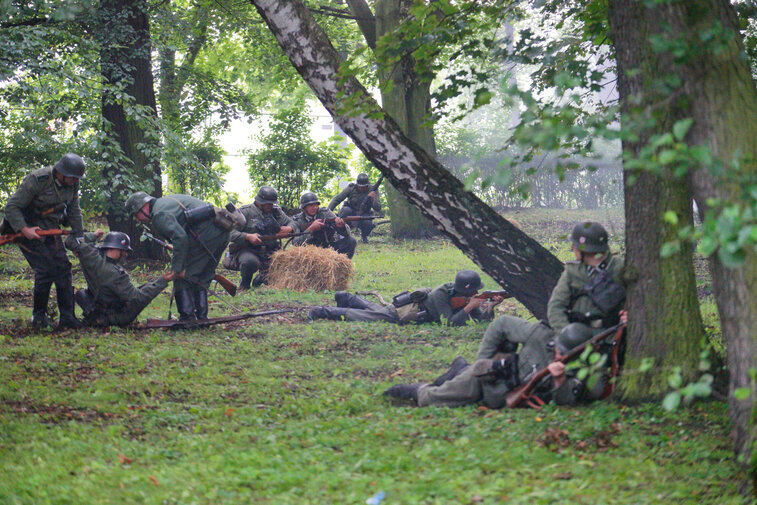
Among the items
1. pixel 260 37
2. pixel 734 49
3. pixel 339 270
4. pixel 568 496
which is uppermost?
pixel 260 37

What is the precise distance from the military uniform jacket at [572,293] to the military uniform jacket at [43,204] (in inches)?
237

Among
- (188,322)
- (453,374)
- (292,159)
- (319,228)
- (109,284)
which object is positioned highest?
(292,159)

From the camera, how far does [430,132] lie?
784 inches

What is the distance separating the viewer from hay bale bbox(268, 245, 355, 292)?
12797mm

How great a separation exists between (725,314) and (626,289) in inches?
49.6

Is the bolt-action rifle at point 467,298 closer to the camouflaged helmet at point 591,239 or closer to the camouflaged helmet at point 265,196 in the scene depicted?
the camouflaged helmet at point 591,239

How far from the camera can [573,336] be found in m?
5.65

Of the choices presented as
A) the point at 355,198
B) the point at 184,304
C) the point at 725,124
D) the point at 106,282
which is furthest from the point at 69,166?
the point at 355,198

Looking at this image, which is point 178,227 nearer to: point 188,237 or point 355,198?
point 188,237

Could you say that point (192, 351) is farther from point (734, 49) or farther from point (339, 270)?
point (734, 49)

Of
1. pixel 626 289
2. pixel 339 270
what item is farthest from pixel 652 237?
pixel 339 270

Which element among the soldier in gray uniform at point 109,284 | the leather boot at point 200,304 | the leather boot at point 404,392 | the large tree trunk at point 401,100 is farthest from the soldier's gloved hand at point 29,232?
the large tree trunk at point 401,100

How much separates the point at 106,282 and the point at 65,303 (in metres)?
0.61

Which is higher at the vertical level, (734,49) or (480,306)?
(734,49)
